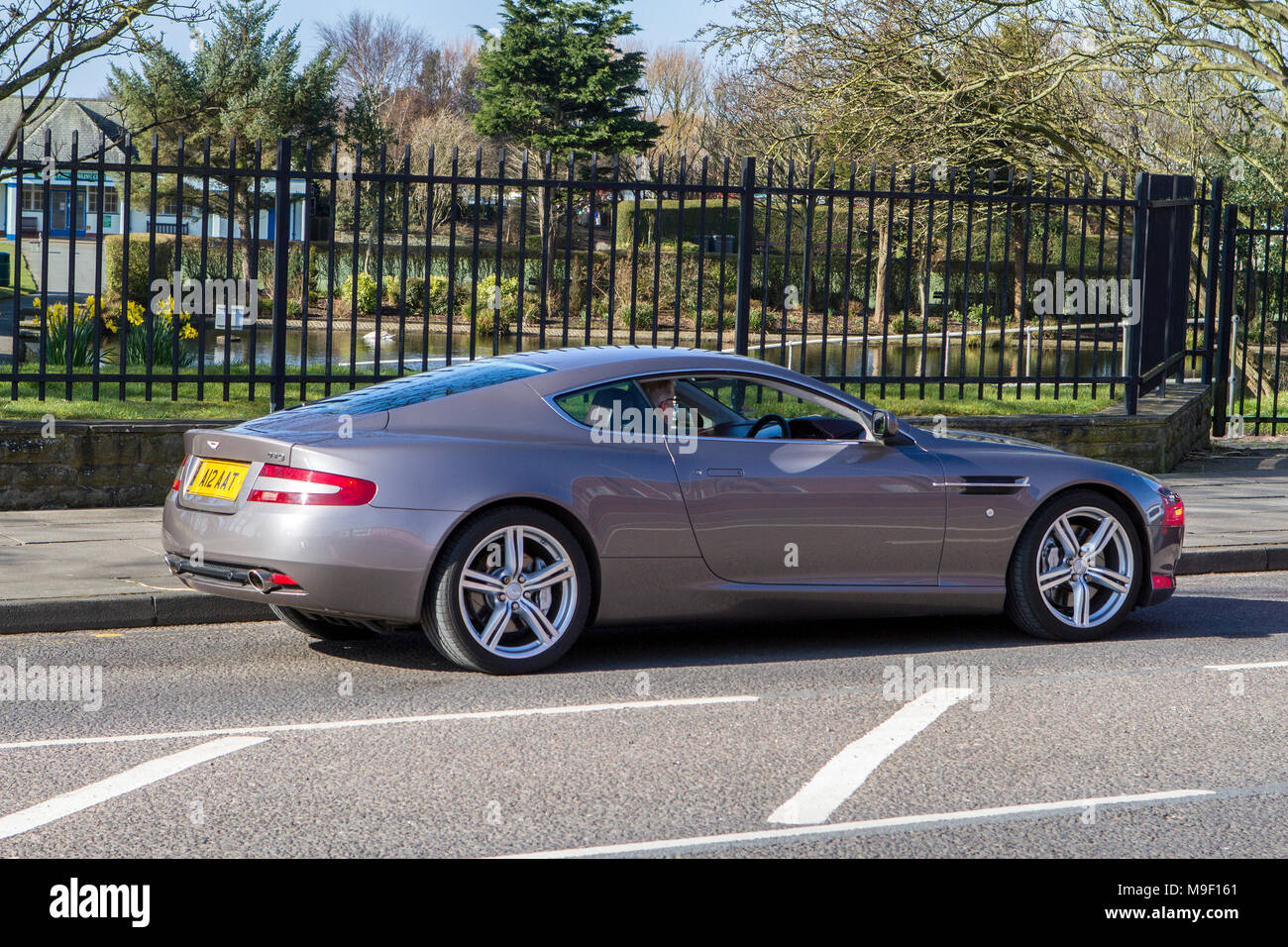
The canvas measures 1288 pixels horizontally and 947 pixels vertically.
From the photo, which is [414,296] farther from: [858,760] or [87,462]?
[858,760]

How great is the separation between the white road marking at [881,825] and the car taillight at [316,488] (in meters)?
2.26

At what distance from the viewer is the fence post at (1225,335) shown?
50.6 feet

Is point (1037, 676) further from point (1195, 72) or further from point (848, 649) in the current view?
point (1195, 72)

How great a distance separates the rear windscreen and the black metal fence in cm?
147

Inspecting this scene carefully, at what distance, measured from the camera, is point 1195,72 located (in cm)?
1952

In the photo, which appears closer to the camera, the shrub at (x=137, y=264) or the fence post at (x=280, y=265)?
the fence post at (x=280, y=265)

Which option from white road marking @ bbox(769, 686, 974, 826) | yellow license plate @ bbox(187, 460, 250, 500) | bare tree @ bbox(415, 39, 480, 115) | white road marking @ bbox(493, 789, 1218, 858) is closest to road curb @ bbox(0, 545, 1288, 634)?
yellow license plate @ bbox(187, 460, 250, 500)

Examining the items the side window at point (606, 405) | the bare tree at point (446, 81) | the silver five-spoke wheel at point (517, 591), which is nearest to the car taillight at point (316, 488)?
the silver five-spoke wheel at point (517, 591)

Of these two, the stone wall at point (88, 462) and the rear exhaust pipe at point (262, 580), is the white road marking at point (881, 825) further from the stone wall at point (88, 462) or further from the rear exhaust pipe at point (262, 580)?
the stone wall at point (88, 462)

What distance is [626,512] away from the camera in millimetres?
6332

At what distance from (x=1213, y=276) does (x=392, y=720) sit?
39.4 feet

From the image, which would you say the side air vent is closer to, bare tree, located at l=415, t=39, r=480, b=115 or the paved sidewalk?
the paved sidewalk

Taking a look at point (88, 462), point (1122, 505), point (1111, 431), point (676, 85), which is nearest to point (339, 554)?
point (1122, 505)

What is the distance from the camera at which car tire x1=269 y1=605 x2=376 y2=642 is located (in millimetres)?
6934
